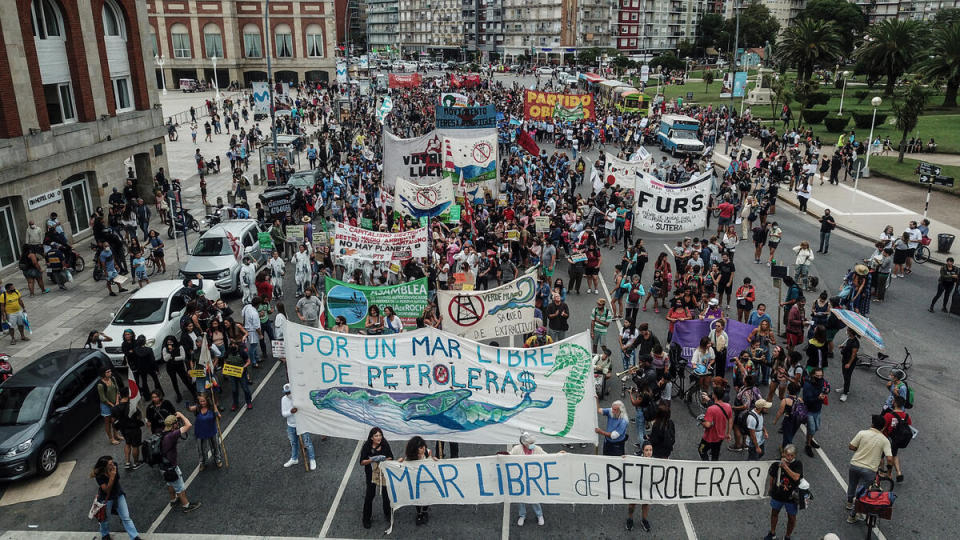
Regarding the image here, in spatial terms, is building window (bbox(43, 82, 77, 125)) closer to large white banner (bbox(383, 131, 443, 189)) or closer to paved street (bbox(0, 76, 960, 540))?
large white banner (bbox(383, 131, 443, 189))

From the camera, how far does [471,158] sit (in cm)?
2556

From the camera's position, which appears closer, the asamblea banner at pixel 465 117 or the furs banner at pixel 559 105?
the asamblea banner at pixel 465 117

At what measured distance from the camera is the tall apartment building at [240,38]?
85375 mm

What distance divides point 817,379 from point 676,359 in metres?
2.89

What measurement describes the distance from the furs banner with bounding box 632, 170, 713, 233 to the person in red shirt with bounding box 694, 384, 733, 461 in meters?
13.0

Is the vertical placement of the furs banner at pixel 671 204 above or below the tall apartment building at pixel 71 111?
below

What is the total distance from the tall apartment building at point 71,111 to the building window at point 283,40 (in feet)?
196

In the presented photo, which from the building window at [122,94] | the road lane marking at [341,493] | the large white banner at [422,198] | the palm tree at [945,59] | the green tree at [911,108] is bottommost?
the road lane marking at [341,493]

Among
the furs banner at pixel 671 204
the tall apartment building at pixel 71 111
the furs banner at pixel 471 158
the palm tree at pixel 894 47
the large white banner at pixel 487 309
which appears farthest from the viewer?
the palm tree at pixel 894 47

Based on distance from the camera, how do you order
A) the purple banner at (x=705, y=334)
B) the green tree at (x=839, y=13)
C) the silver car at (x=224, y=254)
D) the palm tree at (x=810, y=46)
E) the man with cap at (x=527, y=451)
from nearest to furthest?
the man with cap at (x=527, y=451) < the purple banner at (x=705, y=334) < the silver car at (x=224, y=254) < the palm tree at (x=810, y=46) < the green tree at (x=839, y=13)

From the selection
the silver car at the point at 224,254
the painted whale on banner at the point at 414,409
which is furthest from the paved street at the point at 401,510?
the silver car at the point at 224,254

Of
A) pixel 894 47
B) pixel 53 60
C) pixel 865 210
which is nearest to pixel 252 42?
pixel 53 60

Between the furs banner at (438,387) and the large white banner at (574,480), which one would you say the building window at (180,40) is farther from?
the large white banner at (574,480)

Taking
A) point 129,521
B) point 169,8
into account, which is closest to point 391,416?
point 129,521
